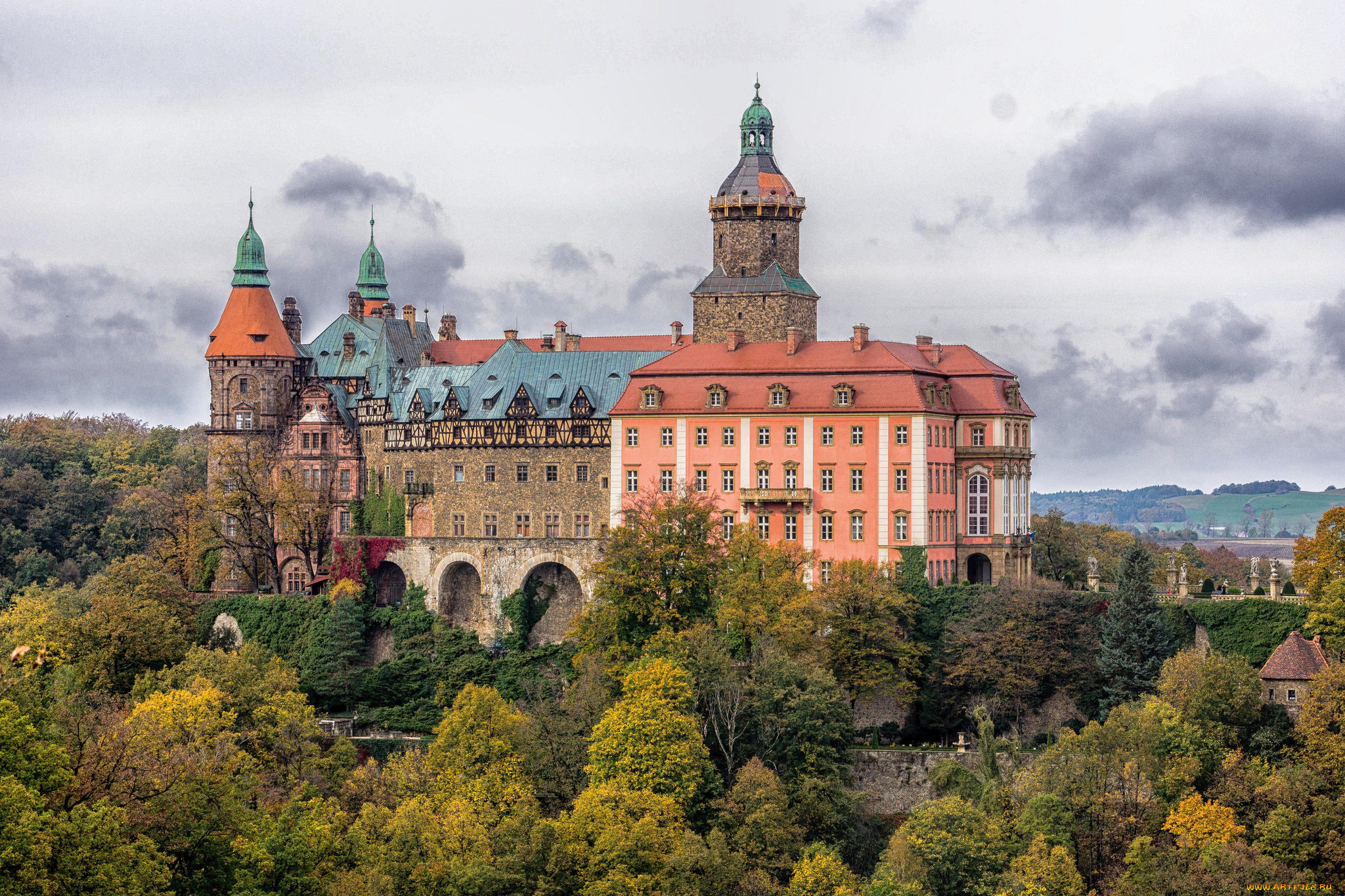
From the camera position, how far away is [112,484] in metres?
99.6

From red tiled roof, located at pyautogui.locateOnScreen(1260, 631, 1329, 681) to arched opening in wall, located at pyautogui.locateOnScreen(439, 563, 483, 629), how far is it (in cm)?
2998

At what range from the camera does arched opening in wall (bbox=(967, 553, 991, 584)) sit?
68.0 meters

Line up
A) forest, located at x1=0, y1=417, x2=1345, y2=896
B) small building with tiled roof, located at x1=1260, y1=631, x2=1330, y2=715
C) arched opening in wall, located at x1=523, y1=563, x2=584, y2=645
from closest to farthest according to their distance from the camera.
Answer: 1. forest, located at x1=0, y1=417, x2=1345, y2=896
2. small building with tiled roof, located at x1=1260, y1=631, x2=1330, y2=715
3. arched opening in wall, located at x1=523, y1=563, x2=584, y2=645

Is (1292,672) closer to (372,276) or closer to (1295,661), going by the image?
(1295,661)

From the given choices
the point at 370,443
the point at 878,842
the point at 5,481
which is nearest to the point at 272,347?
the point at 370,443

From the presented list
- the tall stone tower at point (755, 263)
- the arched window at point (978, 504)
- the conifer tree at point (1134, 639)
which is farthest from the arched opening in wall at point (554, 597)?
the conifer tree at point (1134, 639)

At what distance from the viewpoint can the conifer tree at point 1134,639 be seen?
5988 centimetres

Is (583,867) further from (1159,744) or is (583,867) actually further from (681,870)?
(1159,744)

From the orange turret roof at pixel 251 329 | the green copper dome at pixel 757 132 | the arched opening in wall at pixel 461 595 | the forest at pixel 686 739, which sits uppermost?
the green copper dome at pixel 757 132

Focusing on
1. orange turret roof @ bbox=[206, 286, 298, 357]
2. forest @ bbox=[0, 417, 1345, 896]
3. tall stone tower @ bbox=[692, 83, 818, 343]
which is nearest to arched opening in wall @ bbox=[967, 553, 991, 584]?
forest @ bbox=[0, 417, 1345, 896]

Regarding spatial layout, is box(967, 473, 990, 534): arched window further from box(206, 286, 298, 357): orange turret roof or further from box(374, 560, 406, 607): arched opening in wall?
box(206, 286, 298, 357): orange turret roof

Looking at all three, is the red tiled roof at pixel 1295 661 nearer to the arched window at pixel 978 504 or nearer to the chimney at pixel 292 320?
the arched window at pixel 978 504

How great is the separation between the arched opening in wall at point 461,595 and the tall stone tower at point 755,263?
13.4 meters

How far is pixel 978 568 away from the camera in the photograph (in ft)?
224
